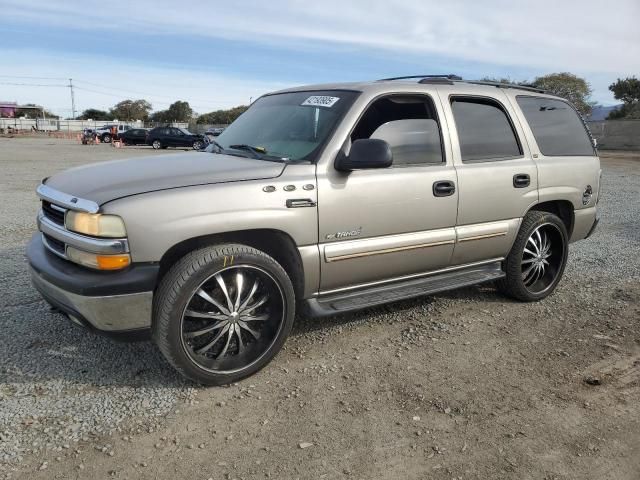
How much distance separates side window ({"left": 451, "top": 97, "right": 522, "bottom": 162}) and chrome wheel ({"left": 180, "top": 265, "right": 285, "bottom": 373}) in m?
1.93

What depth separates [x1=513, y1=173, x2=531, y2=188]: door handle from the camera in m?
4.45

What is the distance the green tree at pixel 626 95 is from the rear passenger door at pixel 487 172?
48773mm

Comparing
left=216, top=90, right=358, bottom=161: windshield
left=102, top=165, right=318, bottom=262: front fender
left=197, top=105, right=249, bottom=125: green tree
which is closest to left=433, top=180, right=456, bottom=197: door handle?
left=216, top=90, right=358, bottom=161: windshield

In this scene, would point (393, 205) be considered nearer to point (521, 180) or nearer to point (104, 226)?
point (521, 180)

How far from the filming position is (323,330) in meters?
4.13

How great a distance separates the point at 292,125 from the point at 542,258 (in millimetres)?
2587

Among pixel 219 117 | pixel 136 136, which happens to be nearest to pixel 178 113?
pixel 219 117

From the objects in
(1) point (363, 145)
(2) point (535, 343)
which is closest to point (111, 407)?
(1) point (363, 145)

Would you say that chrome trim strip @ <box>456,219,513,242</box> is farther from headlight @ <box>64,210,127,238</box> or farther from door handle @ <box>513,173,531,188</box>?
headlight @ <box>64,210,127,238</box>

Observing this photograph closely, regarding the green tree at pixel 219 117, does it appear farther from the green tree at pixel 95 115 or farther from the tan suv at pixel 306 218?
the tan suv at pixel 306 218

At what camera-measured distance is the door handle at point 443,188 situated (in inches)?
156

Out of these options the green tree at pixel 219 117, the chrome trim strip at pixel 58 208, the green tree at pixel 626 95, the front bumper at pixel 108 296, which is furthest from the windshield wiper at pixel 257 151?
the green tree at pixel 219 117

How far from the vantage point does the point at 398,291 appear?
12.9 ft

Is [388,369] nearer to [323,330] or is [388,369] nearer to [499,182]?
[323,330]
